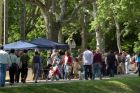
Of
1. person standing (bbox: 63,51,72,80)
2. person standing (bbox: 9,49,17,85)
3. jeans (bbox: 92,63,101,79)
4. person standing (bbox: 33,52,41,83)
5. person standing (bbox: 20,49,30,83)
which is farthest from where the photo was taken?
person standing (bbox: 63,51,72,80)

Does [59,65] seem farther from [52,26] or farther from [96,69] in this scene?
[52,26]

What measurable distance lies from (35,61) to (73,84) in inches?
216

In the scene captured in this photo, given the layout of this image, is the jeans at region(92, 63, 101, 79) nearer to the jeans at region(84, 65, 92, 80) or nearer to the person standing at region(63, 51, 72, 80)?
the jeans at region(84, 65, 92, 80)

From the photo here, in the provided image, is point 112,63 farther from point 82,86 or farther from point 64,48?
point 82,86

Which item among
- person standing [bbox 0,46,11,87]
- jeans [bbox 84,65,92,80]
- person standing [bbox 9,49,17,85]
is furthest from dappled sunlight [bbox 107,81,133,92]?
person standing [bbox 0,46,11,87]

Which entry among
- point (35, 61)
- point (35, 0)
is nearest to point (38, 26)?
point (35, 0)

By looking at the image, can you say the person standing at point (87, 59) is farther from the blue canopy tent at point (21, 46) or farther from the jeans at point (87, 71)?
the blue canopy tent at point (21, 46)

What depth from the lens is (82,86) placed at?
24656 mm

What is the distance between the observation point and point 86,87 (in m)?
24.6

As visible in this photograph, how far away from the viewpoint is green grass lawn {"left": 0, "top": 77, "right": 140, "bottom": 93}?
22.2 m

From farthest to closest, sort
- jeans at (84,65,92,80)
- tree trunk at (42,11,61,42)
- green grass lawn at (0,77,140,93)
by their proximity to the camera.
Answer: tree trunk at (42,11,61,42) → jeans at (84,65,92,80) → green grass lawn at (0,77,140,93)

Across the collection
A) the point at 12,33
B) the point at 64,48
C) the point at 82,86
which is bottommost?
the point at 82,86

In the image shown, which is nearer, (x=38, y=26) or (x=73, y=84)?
(x=73, y=84)

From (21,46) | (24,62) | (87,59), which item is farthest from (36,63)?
(87,59)
